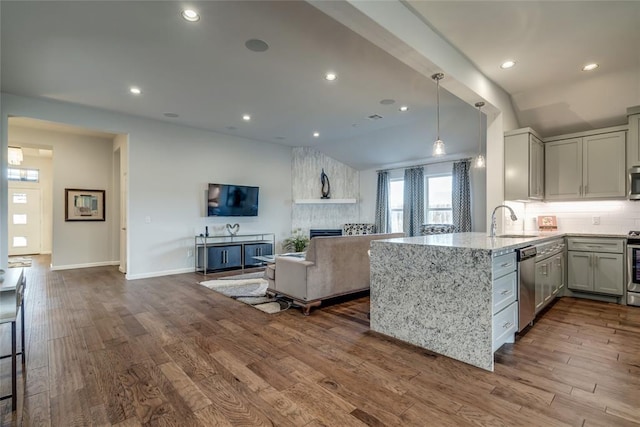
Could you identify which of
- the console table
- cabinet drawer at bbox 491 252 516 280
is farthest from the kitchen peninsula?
the console table

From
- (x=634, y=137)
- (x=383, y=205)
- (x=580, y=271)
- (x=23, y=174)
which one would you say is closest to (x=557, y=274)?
(x=580, y=271)

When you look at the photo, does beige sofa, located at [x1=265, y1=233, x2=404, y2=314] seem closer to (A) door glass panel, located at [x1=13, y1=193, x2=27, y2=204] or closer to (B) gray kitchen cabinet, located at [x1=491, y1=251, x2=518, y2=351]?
(B) gray kitchen cabinet, located at [x1=491, y1=251, x2=518, y2=351]

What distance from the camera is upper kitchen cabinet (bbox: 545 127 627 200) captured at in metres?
4.18

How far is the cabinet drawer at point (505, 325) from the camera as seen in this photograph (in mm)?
2424

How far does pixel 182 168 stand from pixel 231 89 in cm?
262

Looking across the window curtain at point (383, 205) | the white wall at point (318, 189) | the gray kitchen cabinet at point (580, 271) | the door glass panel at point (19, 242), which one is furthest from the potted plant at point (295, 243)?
the door glass panel at point (19, 242)

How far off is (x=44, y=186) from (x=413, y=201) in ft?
35.2

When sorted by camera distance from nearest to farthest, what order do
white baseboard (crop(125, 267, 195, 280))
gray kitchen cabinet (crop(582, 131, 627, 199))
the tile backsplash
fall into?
gray kitchen cabinet (crop(582, 131, 627, 199))
the tile backsplash
white baseboard (crop(125, 267, 195, 280))

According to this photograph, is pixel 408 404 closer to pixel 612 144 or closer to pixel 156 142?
pixel 612 144

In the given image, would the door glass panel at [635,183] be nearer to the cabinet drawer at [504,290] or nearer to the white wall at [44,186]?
the cabinet drawer at [504,290]

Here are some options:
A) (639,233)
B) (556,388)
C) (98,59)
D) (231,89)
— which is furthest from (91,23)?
(639,233)

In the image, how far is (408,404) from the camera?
1912 mm

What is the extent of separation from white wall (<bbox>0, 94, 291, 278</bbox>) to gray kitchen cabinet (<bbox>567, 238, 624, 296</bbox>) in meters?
6.07

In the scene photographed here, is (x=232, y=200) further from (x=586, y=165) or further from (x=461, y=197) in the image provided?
(x=586, y=165)
